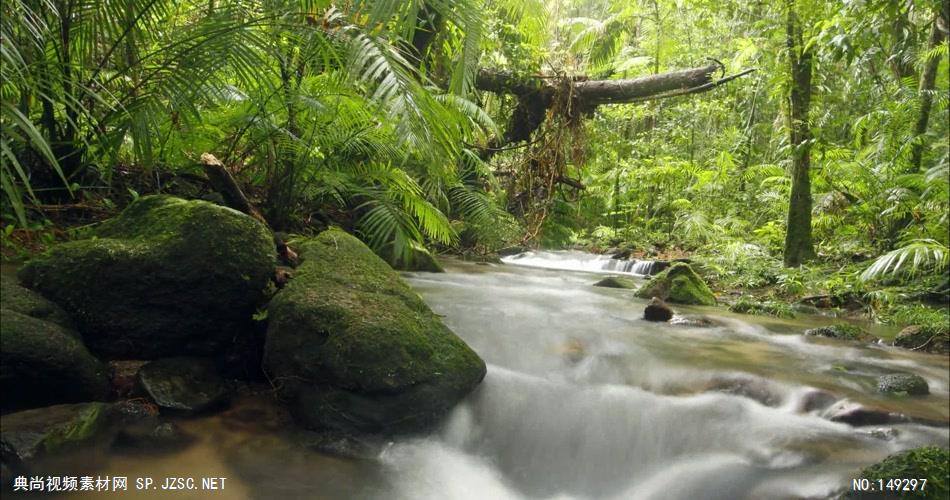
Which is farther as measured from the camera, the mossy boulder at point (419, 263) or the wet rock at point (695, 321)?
the mossy boulder at point (419, 263)

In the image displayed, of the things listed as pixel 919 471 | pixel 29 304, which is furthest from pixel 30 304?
pixel 919 471

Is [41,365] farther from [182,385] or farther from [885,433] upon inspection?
[885,433]

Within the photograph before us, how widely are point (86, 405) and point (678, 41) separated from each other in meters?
14.4

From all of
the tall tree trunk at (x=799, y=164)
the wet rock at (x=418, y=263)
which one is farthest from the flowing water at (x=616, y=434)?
the wet rock at (x=418, y=263)

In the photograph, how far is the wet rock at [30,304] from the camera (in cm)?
238

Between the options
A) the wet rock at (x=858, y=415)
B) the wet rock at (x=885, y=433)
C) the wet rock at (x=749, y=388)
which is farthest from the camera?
the wet rock at (x=749, y=388)

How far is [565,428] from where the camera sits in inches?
115

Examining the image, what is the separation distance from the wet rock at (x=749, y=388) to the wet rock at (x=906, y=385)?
0.47m

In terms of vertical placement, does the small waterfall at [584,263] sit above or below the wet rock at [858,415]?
above

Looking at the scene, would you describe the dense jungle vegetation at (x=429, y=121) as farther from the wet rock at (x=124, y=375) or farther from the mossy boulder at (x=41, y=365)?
the wet rock at (x=124, y=375)

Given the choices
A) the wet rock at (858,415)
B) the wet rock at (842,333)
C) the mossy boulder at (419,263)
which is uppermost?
A: the mossy boulder at (419,263)

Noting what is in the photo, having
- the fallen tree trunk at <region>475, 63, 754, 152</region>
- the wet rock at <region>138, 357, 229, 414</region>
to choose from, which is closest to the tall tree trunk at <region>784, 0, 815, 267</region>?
the fallen tree trunk at <region>475, 63, 754, 152</region>

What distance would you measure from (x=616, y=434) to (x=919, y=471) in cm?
126

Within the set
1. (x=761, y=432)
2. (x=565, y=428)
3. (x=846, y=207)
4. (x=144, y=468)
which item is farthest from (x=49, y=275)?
(x=846, y=207)
